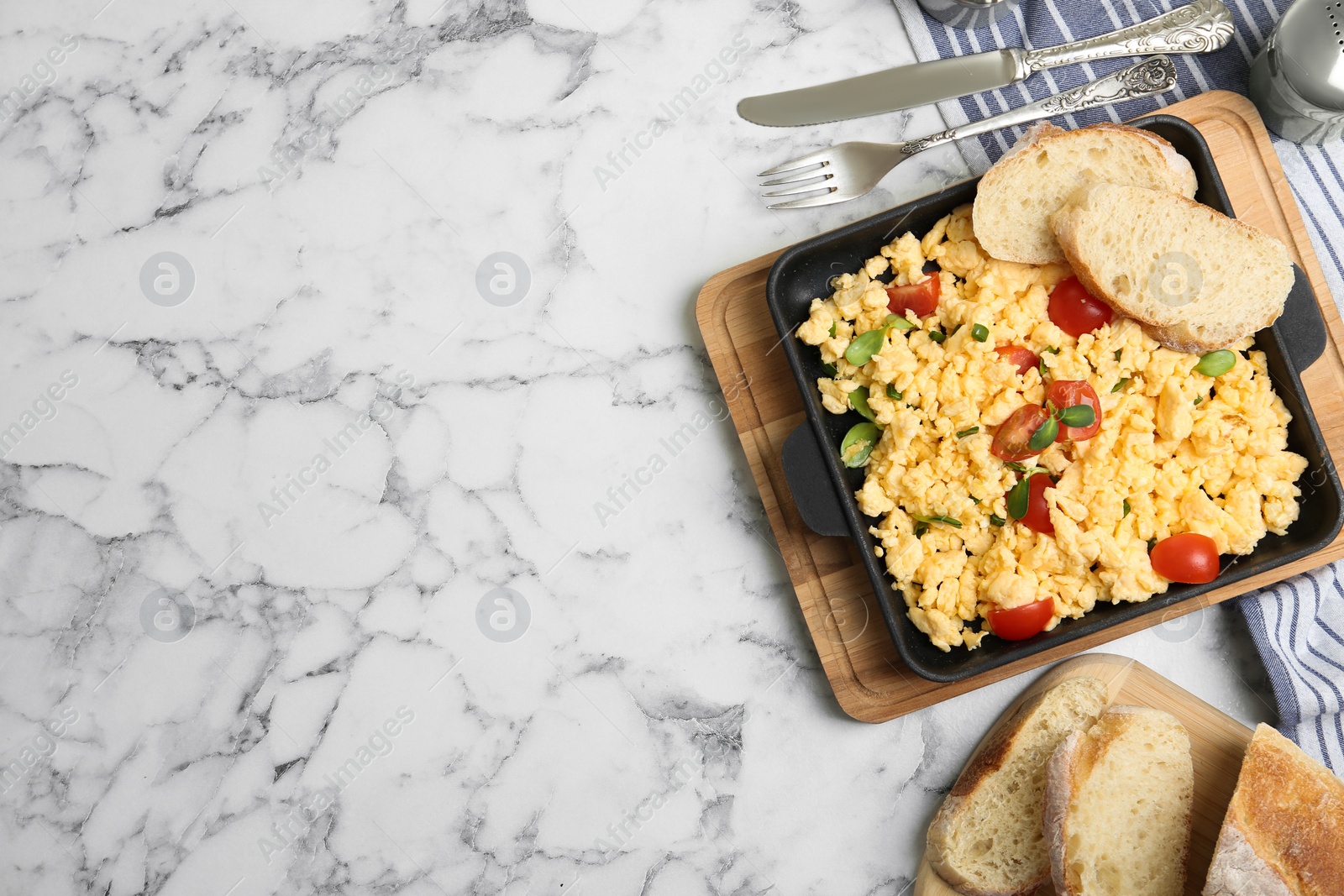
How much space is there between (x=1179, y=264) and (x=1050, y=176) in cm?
39

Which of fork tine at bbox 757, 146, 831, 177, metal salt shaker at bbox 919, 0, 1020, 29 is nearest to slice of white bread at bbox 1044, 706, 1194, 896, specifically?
fork tine at bbox 757, 146, 831, 177

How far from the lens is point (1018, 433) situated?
2.18 meters

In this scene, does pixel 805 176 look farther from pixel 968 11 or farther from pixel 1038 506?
pixel 1038 506

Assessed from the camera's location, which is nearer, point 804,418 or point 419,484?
point 804,418

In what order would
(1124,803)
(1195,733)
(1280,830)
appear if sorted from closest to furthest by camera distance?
(1280,830) < (1124,803) < (1195,733)

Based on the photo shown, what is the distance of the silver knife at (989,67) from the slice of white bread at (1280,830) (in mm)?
1895

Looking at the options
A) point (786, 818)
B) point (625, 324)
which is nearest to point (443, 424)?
point (625, 324)

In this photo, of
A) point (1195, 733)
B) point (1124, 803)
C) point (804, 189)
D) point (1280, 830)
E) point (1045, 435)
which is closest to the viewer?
point (1045, 435)

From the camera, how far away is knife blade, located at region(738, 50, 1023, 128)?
97.8 inches

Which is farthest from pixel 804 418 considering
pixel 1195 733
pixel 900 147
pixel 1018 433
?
pixel 1195 733

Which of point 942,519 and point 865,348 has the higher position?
point 865,348

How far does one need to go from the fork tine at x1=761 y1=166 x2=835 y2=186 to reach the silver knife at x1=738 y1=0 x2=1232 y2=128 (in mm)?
178

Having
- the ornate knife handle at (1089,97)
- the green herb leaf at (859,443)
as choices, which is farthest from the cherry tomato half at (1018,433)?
the ornate knife handle at (1089,97)

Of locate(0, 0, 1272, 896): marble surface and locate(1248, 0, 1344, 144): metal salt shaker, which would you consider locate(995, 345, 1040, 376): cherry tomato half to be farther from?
locate(1248, 0, 1344, 144): metal salt shaker
